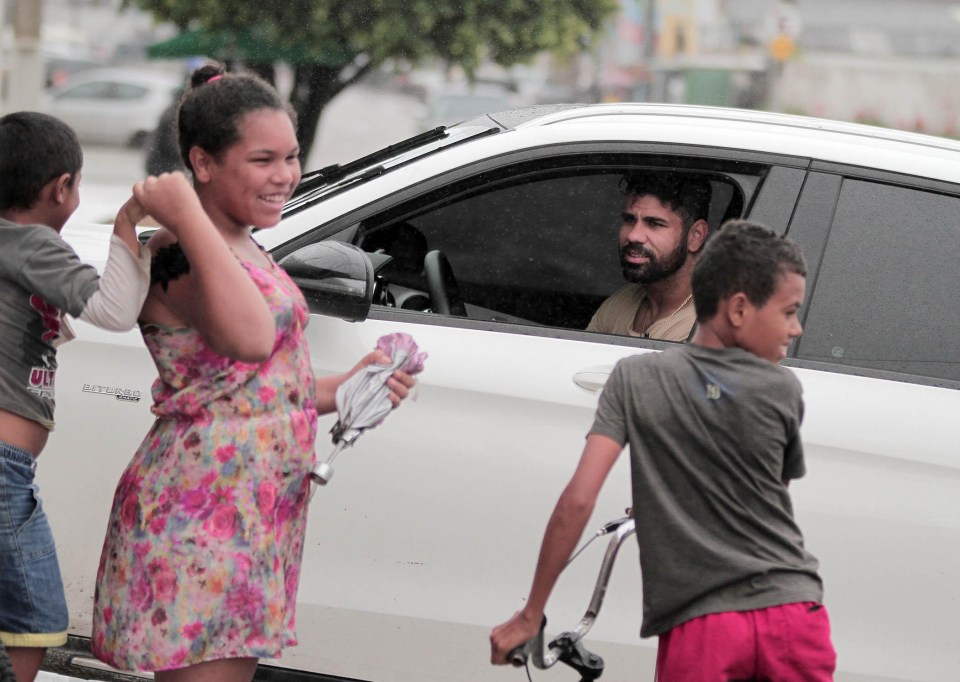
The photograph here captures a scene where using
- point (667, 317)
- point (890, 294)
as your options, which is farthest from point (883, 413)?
point (667, 317)

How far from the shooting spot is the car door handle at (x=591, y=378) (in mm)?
3314

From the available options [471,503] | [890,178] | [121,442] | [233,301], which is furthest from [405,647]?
[890,178]

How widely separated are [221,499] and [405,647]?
1132mm

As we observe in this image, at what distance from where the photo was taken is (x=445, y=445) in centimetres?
331

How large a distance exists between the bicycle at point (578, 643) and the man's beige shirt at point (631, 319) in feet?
3.65

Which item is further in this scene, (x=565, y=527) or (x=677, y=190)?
(x=677, y=190)

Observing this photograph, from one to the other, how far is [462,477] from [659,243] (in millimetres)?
959

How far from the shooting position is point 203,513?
2.38 meters

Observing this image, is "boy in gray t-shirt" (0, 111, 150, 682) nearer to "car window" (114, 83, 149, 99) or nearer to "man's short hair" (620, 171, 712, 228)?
"man's short hair" (620, 171, 712, 228)

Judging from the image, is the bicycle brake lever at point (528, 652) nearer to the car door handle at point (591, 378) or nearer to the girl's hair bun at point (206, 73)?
the car door handle at point (591, 378)

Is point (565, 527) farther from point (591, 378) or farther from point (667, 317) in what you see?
point (667, 317)

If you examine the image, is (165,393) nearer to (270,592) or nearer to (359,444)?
(270,592)

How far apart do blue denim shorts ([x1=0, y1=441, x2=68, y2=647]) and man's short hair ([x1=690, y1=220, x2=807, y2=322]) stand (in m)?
1.36

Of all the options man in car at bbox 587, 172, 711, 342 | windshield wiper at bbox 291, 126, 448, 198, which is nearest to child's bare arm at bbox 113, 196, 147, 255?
windshield wiper at bbox 291, 126, 448, 198
